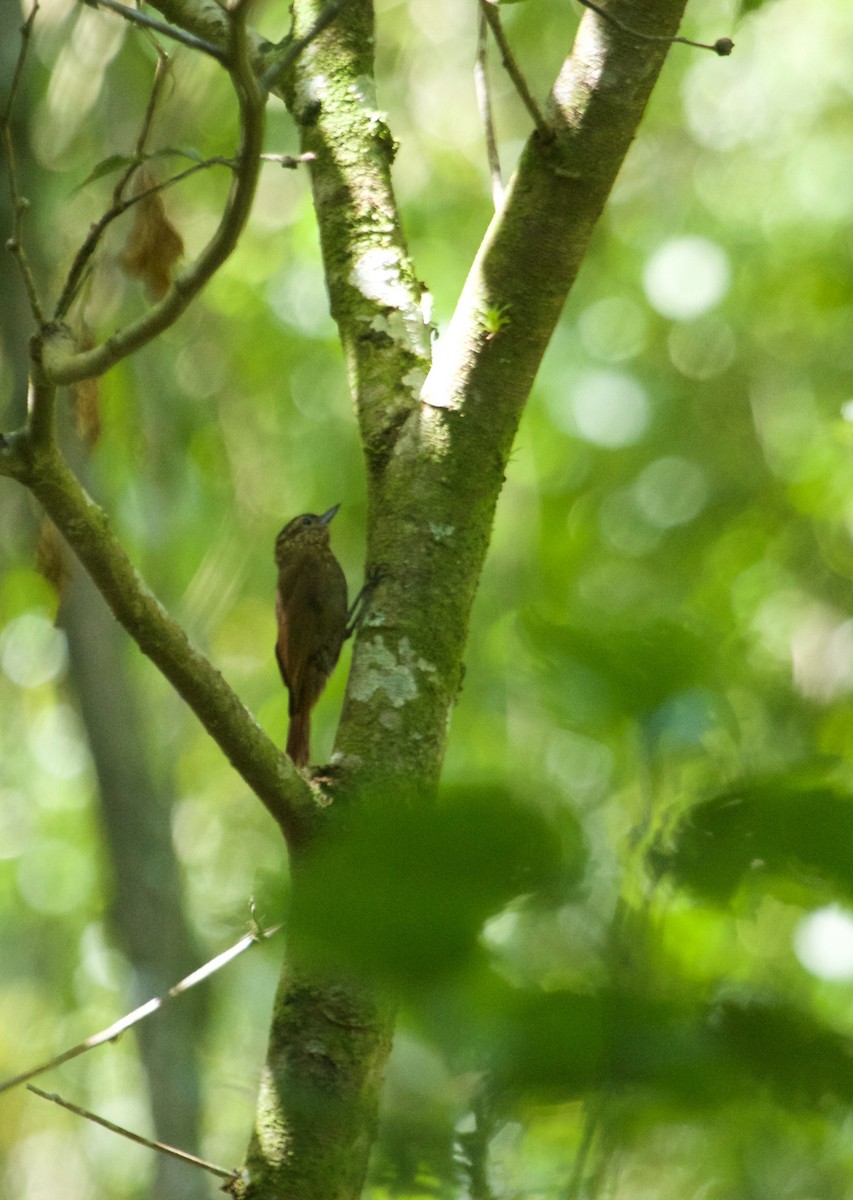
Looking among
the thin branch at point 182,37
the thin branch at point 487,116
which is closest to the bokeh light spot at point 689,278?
the thin branch at point 487,116

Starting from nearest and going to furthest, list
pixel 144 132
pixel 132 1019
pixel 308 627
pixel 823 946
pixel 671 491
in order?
pixel 823 946 → pixel 132 1019 → pixel 144 132 → pixel 308 627 → pixel 671 491

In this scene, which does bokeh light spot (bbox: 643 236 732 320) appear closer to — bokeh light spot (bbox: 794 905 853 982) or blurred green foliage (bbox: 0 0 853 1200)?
blurred green foliage (bbox: 0 0 853 1200)

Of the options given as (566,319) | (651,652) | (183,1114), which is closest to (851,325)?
(566,319)

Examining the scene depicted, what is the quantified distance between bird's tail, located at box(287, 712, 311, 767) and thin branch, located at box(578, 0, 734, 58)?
9.39ft

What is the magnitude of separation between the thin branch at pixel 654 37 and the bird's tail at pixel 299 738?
286cm

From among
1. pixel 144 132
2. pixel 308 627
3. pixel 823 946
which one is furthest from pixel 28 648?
pixel 823 946

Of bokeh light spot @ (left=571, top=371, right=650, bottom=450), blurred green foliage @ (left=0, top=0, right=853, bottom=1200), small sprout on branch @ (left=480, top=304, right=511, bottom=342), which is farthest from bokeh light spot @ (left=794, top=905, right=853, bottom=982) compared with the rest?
bokeh light spot @ (left=571, top=371, right=650, bottom=450)

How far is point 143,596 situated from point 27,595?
696 cm

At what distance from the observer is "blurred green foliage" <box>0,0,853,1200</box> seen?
1.93ft

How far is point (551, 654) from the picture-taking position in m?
0.72

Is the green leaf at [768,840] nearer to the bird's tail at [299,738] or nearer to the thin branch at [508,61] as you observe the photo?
the thin branch at [508,61]

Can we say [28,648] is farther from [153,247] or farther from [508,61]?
[508,61]

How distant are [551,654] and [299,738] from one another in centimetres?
399

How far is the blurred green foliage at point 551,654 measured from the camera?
0.59 m
